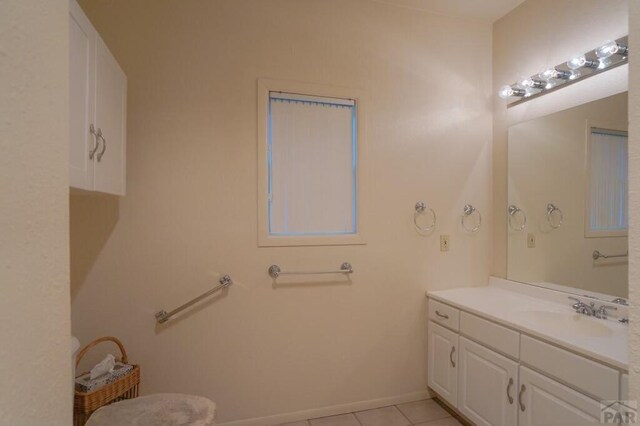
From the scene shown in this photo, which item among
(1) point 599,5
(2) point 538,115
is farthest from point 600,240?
(1) point 599,5

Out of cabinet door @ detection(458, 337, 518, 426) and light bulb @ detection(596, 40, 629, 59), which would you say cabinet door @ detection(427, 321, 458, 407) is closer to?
cabinet door @ detection(458, 337, 518, 426)

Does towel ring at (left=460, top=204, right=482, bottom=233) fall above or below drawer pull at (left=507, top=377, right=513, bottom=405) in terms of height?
above

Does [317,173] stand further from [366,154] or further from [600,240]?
[600,240]

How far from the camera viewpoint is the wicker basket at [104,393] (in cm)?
146

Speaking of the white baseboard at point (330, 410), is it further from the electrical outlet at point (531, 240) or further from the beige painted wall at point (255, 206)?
the electrical outlet at point (531, 240)

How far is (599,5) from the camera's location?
5.95ft

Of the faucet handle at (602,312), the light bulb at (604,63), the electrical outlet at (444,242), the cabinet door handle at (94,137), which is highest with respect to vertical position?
the light bulb at (604,63)

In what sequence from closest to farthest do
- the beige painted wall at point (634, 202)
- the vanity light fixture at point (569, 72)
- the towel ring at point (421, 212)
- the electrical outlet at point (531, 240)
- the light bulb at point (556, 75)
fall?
the beige painted wall at point (634, 202) → the vanity light fixture at point (569, 72) → the light bulb at point (556, 75) → the electrical outlet at point (531, 240) → the towel ring at point (421, 212)

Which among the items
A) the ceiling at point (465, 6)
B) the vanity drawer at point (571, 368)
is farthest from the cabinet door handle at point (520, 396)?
the ceiling at point (465, 6)

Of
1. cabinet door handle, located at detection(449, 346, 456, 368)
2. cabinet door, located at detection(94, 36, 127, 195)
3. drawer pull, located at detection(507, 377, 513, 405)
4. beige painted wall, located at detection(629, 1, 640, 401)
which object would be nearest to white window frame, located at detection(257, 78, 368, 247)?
cabinet door, located at detection(94, 36, 127, 195)

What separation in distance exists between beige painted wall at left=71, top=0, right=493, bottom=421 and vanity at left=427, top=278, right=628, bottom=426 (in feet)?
0.73

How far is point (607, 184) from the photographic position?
1.80 meters

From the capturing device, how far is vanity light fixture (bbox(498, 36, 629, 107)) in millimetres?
1698

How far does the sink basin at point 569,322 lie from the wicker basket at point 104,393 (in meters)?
2.05
